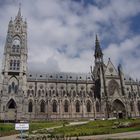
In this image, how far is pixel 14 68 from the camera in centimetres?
7419

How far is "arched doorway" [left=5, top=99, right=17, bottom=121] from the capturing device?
65312mm

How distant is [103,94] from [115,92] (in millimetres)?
5084

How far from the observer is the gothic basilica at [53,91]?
68.7 metres

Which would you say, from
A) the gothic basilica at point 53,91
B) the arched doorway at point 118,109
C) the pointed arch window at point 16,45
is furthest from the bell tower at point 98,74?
the pointed arch window at point 16,45

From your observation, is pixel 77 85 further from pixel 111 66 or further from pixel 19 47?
pixel 19 47

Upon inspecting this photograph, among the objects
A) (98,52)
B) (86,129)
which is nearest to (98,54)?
(98,52)

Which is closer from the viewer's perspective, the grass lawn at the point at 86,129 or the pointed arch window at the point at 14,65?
the grass lawn at the point at 86,129

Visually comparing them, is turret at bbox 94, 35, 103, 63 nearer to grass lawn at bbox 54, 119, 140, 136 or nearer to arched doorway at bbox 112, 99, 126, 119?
arched doorway at bbox 112, 99, 126, 119

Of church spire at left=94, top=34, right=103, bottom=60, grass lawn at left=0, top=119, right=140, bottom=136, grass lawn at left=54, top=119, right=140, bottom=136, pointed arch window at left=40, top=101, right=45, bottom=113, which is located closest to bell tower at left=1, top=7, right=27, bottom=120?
pointed arch window at left=40, top=101, right=45, bottom=113

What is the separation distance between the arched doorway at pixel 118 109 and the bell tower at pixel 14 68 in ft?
117

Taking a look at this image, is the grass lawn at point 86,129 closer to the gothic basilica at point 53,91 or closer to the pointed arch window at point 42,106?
the gothic basilica at point 53,91

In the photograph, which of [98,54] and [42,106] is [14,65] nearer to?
[42,106]

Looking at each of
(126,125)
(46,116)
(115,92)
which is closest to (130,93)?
(115,92)

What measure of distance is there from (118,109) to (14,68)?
144ft
